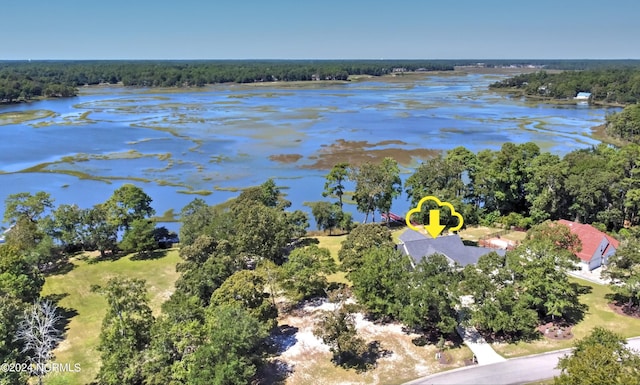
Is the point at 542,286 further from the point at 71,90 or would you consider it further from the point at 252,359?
the point at 71,90

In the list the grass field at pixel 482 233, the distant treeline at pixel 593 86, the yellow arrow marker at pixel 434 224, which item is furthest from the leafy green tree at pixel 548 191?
the distant treeline at pixel 593 86

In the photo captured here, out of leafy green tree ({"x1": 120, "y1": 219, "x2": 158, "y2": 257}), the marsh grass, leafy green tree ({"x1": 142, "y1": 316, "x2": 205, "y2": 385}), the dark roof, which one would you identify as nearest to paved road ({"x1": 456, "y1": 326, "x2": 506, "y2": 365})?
the dark roof

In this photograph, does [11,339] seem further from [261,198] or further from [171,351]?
Result: [261,198]

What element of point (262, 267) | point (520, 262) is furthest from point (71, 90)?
point (520, 262)

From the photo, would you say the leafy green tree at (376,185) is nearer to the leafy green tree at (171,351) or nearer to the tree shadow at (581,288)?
the tree shadow at (581,288)

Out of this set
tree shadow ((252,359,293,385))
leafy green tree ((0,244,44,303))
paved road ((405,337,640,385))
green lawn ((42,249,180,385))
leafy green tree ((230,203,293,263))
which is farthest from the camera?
leafy green tree ((230,203,293,263))

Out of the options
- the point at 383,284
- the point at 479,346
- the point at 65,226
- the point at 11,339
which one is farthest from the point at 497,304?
the point at 65,226

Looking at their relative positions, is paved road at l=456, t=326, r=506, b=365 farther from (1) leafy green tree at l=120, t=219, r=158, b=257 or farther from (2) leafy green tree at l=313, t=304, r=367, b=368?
(1) leafy green tree at l=120, t=219, r=158, b=257
